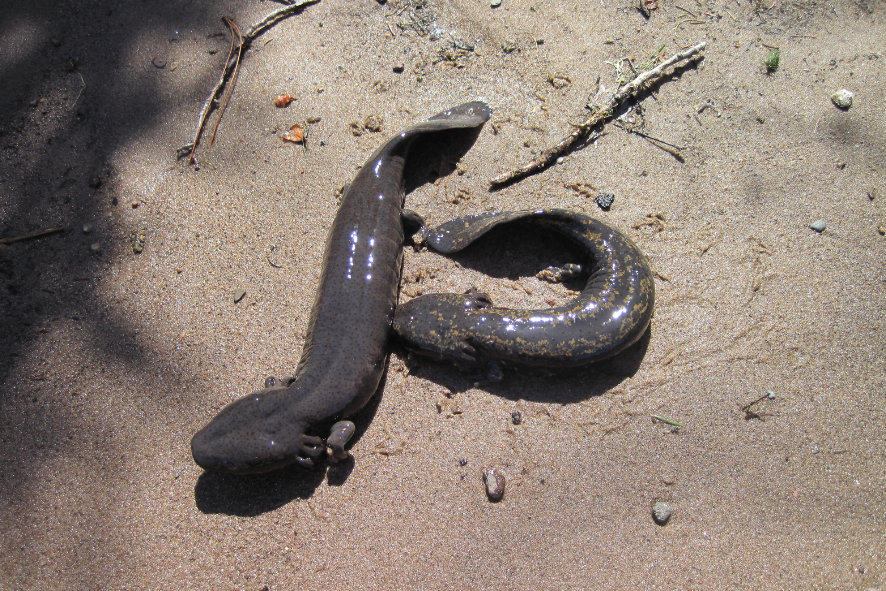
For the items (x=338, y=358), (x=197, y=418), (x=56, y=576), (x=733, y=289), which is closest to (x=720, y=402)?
(x=733, y=289)

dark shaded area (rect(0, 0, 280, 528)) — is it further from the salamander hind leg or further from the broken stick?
the broken stick

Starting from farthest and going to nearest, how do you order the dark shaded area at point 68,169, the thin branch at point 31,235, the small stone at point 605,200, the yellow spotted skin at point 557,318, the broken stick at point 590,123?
the broken stick at point 590,123 → the small stone at point 605,200 → the thin branch at point 31,235 → the dark shaded area at point 68,169 → the yellow spotted skin at point 557,318

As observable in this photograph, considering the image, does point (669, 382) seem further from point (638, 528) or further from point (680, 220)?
point (680, 220)

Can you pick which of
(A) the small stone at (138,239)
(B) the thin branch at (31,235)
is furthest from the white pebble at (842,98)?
(B) the thin branch at (31,235)

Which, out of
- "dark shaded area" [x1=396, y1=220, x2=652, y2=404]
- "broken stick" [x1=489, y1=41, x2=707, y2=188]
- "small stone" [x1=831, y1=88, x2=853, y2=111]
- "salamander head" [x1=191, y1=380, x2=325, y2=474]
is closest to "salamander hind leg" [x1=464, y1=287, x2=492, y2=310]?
"dark shaded area" [x1=396, y1=220, x2=652, y2=404]

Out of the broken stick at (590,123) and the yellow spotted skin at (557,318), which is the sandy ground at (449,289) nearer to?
the broken stick at (590,123)

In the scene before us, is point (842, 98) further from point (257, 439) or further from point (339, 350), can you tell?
point (257, 439)
